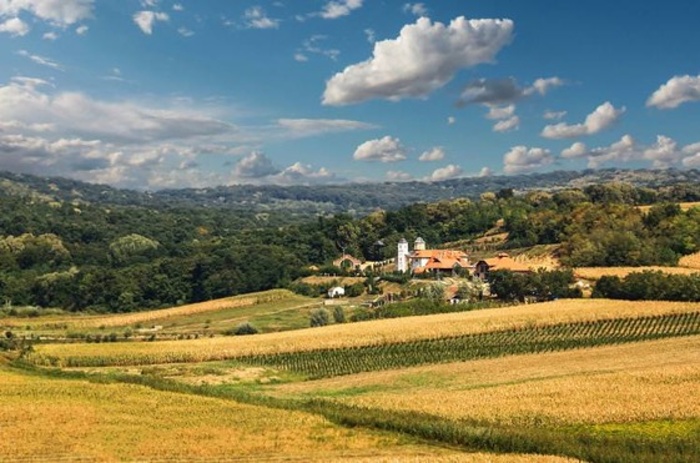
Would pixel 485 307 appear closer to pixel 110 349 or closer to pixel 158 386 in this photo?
pixel 110 349

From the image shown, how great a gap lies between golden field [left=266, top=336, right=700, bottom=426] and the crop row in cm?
310

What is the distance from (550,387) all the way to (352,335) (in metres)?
33.5

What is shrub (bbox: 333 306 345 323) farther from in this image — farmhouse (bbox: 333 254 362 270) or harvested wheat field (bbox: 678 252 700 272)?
farmhouse (bbox: 333 254 362 270)

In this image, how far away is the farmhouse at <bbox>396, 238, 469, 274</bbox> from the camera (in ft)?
467

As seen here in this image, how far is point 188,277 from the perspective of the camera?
148m

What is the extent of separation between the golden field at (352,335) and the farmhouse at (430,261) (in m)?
53.1

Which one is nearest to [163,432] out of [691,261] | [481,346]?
[481,346]

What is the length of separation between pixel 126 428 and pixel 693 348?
47203mm

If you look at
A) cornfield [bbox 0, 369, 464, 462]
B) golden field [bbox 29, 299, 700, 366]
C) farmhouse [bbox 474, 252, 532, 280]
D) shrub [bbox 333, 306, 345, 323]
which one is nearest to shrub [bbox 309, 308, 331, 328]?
shrub [bbox 333, 306, 345, 323]

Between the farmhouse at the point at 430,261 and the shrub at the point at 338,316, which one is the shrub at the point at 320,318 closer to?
the shrub at the point at 338,316

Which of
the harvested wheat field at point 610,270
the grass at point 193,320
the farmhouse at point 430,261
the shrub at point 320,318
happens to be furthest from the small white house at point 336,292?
the harvested wheat field at point 610,270

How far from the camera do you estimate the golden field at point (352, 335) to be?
67.5m

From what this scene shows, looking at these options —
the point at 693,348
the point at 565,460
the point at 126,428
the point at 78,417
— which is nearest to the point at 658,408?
the point at 565,460

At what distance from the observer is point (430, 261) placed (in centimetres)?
14450
